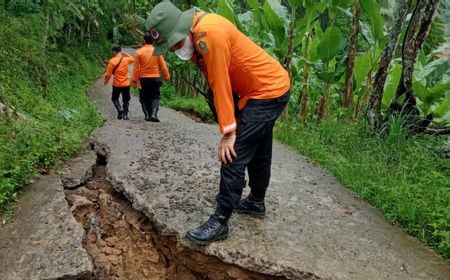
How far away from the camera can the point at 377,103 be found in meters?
5.56

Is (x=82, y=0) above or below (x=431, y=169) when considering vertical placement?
above

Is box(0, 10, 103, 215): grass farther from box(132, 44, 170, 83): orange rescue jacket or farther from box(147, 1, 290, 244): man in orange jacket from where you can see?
box(147, 1, 290, 244): man in orange jacket

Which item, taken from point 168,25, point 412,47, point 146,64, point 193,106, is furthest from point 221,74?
point 193,106

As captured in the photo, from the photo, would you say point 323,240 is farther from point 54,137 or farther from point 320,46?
point 320,46

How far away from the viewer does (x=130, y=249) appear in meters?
3.34

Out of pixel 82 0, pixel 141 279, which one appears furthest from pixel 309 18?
pixel 82 0

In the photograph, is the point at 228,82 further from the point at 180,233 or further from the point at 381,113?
the point at 381,113

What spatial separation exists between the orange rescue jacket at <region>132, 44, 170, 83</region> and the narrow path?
Answer: 298 cm

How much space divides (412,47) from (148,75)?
4.39 m

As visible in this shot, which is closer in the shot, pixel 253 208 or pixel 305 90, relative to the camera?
pixel 253 208

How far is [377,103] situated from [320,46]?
1288 mm

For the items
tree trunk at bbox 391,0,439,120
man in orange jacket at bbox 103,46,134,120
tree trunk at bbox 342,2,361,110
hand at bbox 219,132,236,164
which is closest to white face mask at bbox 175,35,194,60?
hand at bbox 219,132,236,164

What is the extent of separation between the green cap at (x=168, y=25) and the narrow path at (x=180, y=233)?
4.65ft

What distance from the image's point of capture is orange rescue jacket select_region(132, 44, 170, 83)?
23.8ft
